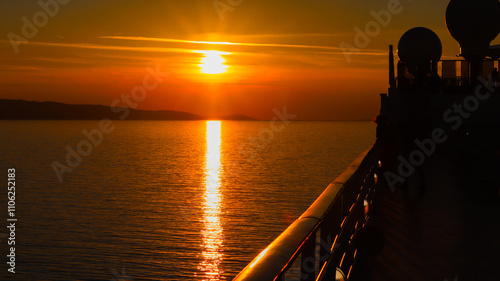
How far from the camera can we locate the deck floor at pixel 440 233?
22.0 feet

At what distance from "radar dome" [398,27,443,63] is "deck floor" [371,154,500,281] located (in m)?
31.7

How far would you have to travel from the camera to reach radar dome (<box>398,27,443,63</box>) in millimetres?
45625

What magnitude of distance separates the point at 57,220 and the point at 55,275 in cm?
1535

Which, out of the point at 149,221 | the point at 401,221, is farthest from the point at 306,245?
the point at 149,221

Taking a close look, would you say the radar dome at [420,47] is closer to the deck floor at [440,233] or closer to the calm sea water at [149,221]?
the calm sea water at [149,221]

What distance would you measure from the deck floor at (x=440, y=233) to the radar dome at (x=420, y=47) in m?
31.7

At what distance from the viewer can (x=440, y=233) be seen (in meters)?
9.01

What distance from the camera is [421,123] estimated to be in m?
15.3

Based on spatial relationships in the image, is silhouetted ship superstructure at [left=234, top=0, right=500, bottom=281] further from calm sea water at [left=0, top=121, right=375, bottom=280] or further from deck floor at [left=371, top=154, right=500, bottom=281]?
calm sea water at [left=0, top=121, right=375, bottom=280]

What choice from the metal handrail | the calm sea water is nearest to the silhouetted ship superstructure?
the metal handrail

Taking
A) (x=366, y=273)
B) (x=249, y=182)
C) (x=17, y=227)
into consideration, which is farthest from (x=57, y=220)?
(x=366, y=273)

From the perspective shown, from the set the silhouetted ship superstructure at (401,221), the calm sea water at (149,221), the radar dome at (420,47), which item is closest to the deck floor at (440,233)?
the silhouetted ship superstructure at (401,221)

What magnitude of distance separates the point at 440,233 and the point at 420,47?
38.8m

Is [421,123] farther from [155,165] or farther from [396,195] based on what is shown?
[155,165]
